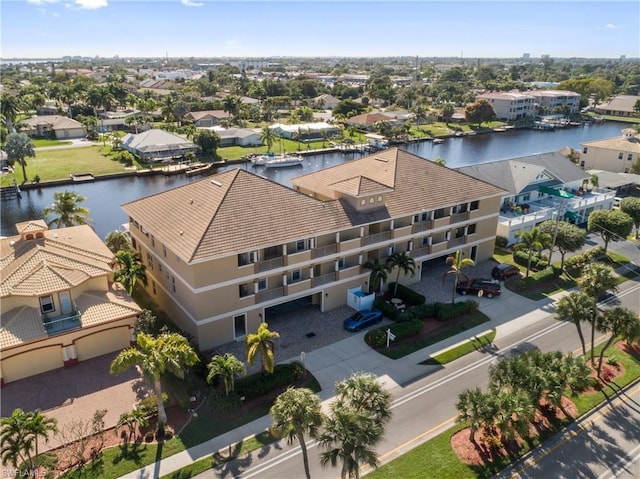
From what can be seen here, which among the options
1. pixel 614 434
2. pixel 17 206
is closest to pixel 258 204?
pixel 614 434

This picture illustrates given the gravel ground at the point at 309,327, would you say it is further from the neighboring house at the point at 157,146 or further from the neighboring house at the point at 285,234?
the neighboring house at the point at 157,146

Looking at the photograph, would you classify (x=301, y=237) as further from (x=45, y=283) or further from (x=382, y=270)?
(x=45, y=283)

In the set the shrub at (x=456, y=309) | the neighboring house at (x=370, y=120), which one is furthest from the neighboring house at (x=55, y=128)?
the shrub at (x=456, y=309)

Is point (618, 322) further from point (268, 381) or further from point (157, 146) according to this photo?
point (157, 146)

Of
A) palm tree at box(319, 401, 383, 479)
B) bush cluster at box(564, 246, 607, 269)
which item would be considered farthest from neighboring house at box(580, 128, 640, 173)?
palm tree at box(319, 401, 383, 479)

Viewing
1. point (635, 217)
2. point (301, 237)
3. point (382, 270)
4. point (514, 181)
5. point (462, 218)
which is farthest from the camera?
point (514, 181)
